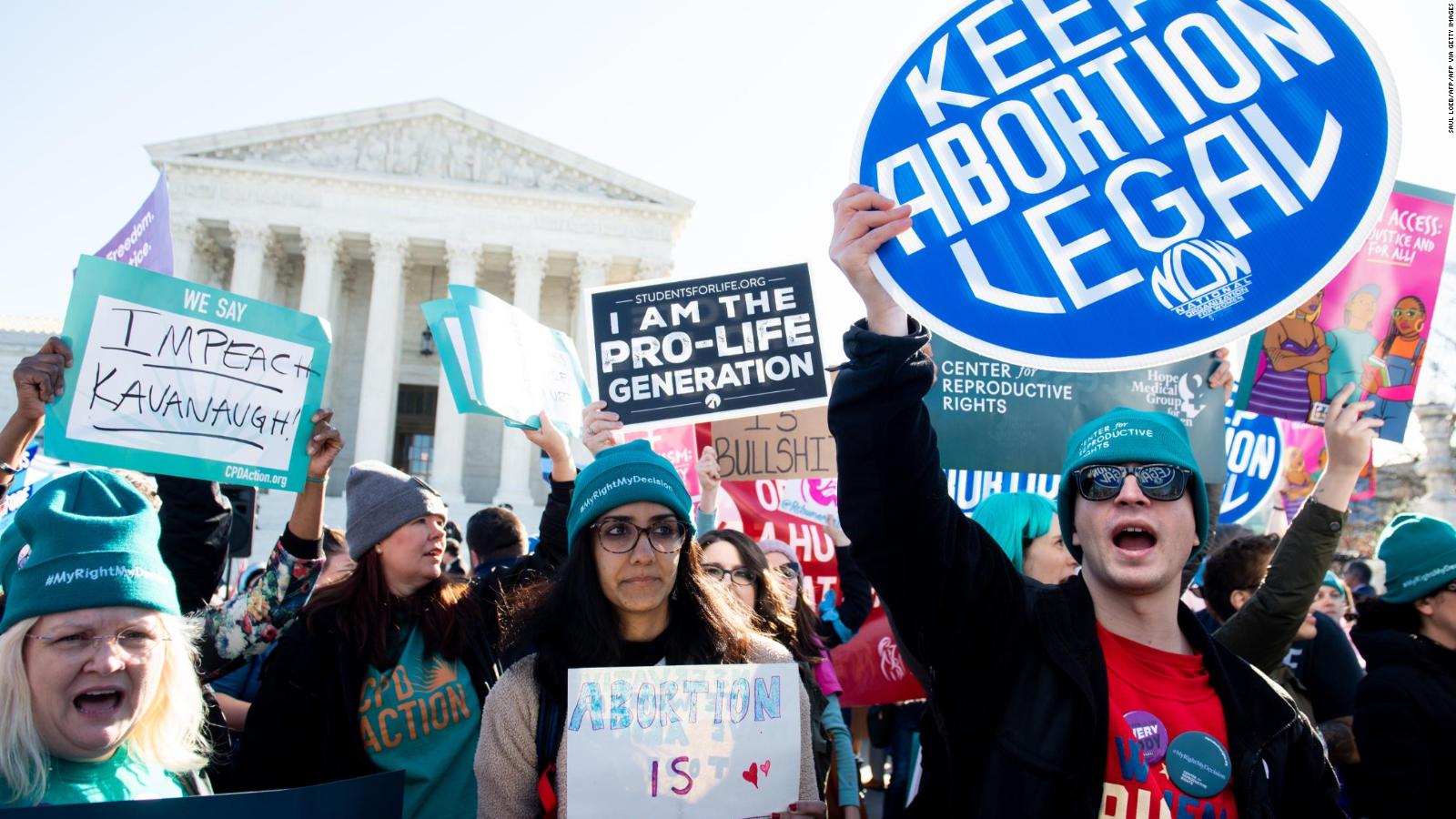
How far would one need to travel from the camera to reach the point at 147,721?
2.05 metres

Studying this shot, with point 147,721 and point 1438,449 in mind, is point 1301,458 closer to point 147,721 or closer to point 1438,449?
point 147,721

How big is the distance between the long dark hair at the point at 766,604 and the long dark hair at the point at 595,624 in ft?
3.41

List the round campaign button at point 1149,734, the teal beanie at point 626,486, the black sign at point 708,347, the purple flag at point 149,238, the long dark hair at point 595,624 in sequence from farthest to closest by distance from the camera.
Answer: the black sign at point 708,347 < the purple flag at point 149,238 < the teal beanie at point 626,486 < the long dark hair at point 595,624 < the round campaign button at point 1149,734

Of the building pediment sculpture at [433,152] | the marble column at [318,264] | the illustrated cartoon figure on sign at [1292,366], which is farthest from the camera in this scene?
the building pediment sculpture at [433,152]

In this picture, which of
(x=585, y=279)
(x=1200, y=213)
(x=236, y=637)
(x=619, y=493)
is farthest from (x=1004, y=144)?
(x=585, y=279)

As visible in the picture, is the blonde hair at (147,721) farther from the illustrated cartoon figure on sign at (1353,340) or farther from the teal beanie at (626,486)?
the illustrated cartoon figure on sign at (1353,340)

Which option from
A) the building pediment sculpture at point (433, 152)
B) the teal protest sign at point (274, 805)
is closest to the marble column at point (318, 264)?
the building pediment sculpture at point (433, 152)

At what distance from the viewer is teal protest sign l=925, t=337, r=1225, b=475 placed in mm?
5082

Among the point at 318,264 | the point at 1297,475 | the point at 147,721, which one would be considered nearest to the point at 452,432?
the point at 318,264

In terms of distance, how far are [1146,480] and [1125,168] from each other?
606mm

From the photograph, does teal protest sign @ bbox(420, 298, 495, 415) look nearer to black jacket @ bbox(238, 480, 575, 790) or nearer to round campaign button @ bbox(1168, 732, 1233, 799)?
black jacket @ bbox(238, 480, 575, 790)

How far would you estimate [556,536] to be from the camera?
3604 millimetres

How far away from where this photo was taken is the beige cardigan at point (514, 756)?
2.17 m

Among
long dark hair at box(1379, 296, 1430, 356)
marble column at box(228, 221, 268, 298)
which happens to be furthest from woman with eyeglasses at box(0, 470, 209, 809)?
marble column at box(228, 221, 268, 298)
